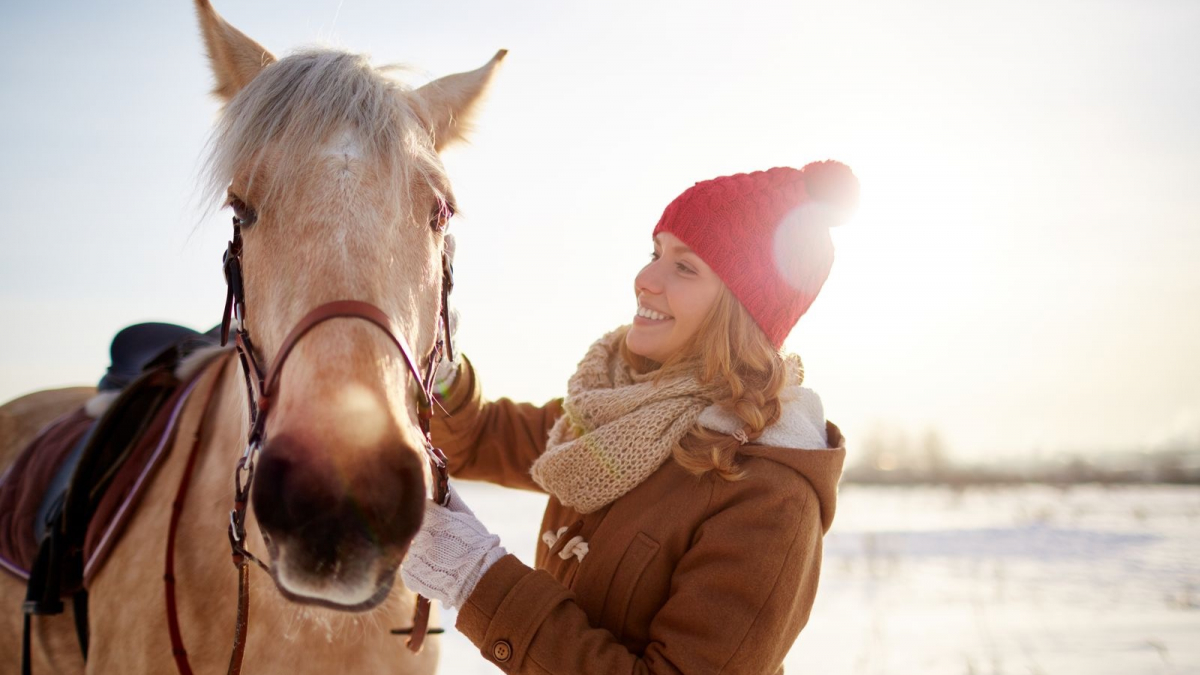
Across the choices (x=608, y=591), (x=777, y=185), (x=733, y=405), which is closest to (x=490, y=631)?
(x=608, y=591)

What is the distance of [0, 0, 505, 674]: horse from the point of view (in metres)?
1.16

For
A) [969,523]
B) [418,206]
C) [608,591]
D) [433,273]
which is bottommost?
[969,523]

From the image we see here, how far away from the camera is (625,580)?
5.91 feet

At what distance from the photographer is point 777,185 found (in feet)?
6.95

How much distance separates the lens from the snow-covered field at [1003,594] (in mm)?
4723

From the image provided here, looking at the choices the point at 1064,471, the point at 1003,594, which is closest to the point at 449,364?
the point at 1003,594

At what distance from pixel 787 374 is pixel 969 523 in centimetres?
1086

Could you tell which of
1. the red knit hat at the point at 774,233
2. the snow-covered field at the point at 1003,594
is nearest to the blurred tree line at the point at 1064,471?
the snow-covered field at the point at 1003,594

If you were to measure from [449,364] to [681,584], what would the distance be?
0.99 meters

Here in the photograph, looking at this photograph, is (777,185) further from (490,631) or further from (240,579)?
(240,579)

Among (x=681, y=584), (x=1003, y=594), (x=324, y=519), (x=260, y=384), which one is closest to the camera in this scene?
(x=324, y=519)

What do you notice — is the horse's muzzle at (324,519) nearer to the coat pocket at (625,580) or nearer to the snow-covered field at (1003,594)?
the coat pocket at (625,580)

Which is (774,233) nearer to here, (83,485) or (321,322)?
(321,322)

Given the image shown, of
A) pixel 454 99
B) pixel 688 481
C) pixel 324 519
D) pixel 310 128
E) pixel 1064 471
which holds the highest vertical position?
pixel 454 99
